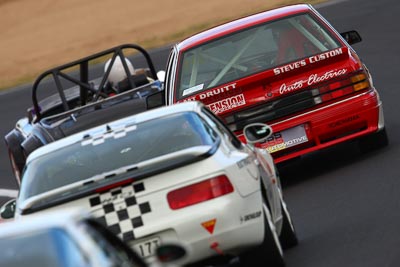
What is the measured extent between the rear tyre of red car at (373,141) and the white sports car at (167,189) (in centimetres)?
431

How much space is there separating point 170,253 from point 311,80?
269 inches

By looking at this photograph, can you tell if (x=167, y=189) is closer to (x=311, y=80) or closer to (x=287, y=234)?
(x=287, y=234)

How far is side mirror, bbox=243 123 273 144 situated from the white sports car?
90cm

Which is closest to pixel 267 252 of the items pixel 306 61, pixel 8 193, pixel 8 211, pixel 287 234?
pixel 287 234

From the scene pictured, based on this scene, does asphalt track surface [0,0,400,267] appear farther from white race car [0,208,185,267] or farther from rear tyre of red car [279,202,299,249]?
white race car [0,208,185,267]

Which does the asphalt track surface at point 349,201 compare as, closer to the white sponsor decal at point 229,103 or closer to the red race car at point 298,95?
the red race car at point 298,95

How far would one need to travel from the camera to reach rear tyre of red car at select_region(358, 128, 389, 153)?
1268cm

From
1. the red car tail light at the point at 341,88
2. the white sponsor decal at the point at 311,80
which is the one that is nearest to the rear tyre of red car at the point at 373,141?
the red car tail light at the point at 341,88

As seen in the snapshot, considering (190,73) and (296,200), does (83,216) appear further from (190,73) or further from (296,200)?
(190,73)

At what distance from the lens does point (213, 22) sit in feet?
107

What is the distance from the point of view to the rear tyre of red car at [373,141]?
41.6ft

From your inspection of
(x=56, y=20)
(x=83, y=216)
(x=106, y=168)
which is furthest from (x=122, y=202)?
(x=56, y=20)

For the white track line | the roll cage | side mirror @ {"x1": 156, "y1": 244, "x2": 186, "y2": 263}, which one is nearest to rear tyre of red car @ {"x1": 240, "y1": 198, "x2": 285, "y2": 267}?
Result: side mirror @ {"x1": 156, "y1": 244, "x2": 186, "y2": 263}

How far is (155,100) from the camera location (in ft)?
42.8
